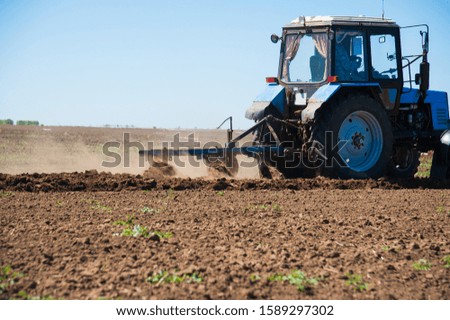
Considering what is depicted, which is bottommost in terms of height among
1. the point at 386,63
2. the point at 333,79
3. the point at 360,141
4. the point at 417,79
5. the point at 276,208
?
the point at 276,208

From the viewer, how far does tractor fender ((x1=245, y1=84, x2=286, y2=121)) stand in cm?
1159

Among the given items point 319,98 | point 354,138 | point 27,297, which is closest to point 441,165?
point 354,138

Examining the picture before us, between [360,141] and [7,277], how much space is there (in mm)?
7457

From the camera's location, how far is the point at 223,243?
650cm

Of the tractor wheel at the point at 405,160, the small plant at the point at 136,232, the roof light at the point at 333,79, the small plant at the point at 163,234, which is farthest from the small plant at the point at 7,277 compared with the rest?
the tractor wheel at the point at 405,160

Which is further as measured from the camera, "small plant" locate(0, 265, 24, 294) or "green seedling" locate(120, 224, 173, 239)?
"green seedling" locate(120, 224, 173, 239)

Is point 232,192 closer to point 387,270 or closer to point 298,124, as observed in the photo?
point 298,124

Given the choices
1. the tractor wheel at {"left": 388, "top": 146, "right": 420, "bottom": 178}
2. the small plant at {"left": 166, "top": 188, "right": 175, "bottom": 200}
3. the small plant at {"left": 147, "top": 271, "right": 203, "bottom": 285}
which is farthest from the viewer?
the tractor wheel at {"left": 388, "top": 146, "right": 420, "bottom": 178}

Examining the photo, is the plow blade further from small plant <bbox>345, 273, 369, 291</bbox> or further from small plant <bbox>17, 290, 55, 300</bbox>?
small plant <bbox>17, 290, 55, 300</bbox>

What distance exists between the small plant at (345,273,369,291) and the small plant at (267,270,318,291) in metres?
0.25

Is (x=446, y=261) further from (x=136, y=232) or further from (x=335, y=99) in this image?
(x=335, y=99)

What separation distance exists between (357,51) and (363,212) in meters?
3.59

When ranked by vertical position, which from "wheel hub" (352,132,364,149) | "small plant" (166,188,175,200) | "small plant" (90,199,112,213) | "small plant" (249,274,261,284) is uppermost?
"wheel hub" (352,132,364,149)

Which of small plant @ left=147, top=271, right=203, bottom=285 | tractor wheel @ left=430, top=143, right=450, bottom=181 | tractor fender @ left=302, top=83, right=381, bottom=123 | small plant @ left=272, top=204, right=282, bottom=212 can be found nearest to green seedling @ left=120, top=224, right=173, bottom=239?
small plant @ left=147, top=271, right=203, bottom=285
